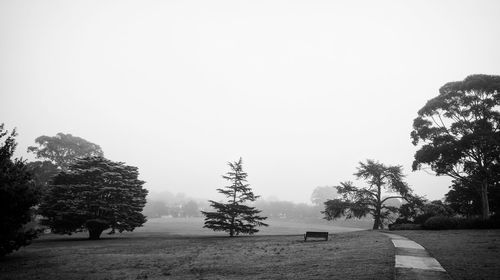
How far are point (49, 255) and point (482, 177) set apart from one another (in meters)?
39.1

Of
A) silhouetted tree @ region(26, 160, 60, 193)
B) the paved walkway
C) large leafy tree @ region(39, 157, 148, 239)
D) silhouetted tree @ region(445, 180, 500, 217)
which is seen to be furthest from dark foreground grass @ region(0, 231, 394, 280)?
silhouetted tree @ region(26, 160, 60, 193)

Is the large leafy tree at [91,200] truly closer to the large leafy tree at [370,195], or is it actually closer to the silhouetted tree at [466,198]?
the large leafy tree at [370,195]

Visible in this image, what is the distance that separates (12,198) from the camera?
712 inches

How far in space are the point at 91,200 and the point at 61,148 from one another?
33.8 meters

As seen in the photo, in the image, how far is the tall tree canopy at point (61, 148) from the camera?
58.3 metres

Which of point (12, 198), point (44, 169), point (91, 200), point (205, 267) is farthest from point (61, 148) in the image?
point (205, 267)

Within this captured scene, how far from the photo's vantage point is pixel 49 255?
65.4 feet

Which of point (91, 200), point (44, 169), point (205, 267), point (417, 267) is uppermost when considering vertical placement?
point (44, 169)

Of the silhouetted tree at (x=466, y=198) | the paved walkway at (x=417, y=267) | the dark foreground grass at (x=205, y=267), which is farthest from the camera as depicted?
the silhouetted tree at (x=466, y=198)

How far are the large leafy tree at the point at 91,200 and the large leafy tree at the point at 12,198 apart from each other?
13.1 meters

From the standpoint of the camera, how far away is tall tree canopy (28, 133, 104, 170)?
58.3 m

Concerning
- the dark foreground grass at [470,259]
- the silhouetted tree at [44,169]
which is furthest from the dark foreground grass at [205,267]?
the silhouetted tree at [44,169]

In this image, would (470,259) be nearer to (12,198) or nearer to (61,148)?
(12,198)

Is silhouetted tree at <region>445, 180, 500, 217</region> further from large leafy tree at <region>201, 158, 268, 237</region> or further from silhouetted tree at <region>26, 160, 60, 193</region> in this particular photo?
silhouetted tree at <region>26, 160, 60, 193</region>
